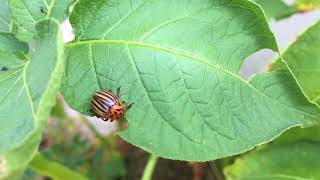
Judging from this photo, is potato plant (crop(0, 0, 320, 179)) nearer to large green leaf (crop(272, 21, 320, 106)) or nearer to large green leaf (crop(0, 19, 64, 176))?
large green leaf (crop(0, 19, 64, 176))

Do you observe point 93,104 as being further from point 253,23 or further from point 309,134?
point 309,134

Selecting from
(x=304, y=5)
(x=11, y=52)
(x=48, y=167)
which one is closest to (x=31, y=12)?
(x=11, y=52)

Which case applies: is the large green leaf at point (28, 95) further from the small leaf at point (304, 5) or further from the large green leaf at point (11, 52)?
the small leaf at point (304, 5)

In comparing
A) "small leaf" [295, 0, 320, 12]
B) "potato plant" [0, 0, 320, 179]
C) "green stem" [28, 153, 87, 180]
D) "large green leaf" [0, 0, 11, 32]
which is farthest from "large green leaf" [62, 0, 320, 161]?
"small leaf" [295, 0, 320, 12]

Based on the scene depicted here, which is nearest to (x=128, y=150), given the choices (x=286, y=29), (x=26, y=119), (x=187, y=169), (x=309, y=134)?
(x=187, y=169)

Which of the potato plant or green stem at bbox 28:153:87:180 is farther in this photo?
green stem at bbox 28:153:87:180

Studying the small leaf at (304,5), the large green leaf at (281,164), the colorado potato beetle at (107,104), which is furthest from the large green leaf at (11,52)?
the small leaf at (304,5)

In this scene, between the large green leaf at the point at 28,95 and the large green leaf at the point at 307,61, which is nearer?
the large green leaf at the point at 28,95
